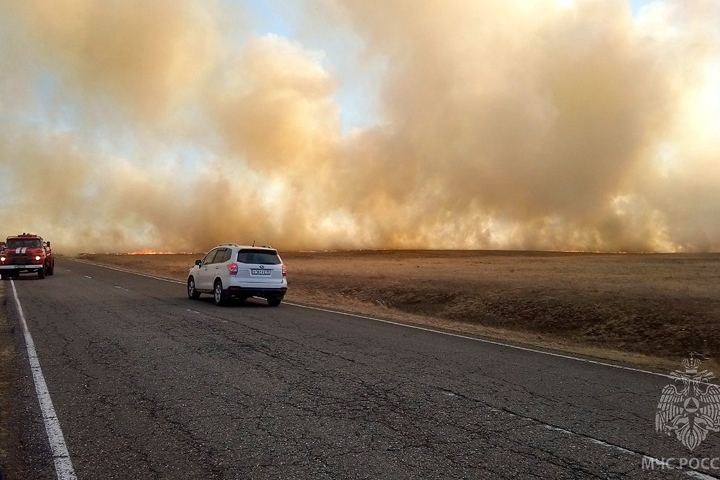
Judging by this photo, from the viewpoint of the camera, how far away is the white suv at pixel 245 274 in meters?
18.1

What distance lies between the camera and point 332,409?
6.54m

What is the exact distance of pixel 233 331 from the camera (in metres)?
12.5

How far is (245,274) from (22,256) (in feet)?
69.8

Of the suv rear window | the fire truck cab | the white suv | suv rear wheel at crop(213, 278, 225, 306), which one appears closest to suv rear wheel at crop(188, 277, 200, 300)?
the white suv

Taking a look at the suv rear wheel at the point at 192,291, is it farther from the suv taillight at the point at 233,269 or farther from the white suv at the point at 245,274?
the suv taillight at the point at 233,269

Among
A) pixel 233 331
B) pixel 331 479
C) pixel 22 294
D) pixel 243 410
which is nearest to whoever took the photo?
pixel 331 479

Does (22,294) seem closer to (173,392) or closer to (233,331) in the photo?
(233,331)

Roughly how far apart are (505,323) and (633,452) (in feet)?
45.6

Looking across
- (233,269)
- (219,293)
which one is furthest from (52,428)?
(219,293)

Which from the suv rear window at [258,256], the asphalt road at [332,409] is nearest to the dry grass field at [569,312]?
the suv rear window at [258,256]

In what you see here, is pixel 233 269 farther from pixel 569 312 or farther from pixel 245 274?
pixel 569 312

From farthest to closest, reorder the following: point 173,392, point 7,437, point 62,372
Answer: point 62,372
point 173,392
point 7,437

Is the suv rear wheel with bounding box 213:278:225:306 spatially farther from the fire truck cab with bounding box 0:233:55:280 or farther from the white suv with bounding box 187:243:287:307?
the fire truck cab with bounding box 0:233:55:280

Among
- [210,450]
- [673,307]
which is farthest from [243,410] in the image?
[673,307]
